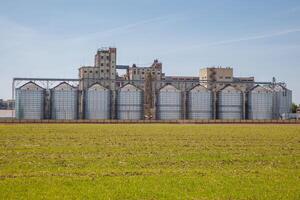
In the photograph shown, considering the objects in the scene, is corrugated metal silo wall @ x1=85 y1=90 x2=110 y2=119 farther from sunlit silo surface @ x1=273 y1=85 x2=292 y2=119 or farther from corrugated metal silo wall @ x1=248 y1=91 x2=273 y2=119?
sunlit silo surface @ x1=273 y1=85 x2=292 y2=119

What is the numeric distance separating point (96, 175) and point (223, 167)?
5.50 m

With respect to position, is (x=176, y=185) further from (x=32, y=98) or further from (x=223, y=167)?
(x=32, y=98)

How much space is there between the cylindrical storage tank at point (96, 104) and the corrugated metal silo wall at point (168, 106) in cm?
1170

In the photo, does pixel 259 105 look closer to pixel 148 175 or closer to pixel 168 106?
pixel 168 106

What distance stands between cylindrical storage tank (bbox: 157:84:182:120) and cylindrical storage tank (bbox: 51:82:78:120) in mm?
18886

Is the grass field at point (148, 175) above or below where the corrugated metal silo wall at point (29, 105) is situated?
below

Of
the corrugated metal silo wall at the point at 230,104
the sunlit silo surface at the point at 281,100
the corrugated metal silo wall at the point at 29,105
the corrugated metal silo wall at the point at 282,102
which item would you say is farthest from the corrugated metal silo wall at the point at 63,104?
the corrugated metal silo wall at the point at 282,102

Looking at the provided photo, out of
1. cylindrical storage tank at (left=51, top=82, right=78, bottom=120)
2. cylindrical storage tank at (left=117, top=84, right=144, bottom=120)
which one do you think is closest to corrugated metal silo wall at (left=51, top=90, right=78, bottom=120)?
cylindrical storage tank at (left=51, top=82, right=78, bottom=120)

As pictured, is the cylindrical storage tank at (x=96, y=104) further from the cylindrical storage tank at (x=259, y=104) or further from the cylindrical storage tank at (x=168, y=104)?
the cylindrical storage tank at (x=259, y=104)

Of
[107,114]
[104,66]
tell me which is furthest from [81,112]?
[104,66]

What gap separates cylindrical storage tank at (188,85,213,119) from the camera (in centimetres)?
10706

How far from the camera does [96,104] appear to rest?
10375cm

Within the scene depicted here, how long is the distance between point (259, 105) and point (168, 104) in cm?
2132

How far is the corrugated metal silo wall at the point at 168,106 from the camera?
105688mm
